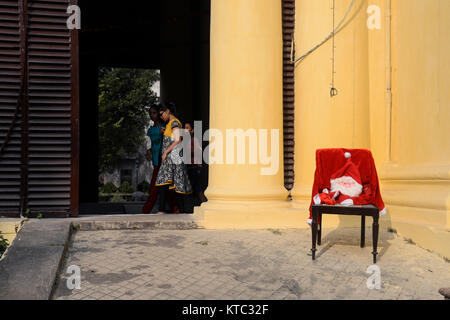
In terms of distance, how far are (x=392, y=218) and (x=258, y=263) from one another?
8.40ft

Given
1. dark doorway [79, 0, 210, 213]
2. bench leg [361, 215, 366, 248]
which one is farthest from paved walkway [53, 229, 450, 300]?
dark doorway [79, 0, 210, 213]

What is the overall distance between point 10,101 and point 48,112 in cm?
53

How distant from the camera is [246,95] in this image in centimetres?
679

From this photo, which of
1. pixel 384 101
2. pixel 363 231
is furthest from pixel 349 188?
pixel 384 101

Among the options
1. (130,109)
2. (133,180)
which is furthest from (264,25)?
(133,180)

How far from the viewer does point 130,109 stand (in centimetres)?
3150

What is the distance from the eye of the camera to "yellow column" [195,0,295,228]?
22.2ft

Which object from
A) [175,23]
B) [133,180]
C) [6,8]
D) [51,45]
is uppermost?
[175,23]

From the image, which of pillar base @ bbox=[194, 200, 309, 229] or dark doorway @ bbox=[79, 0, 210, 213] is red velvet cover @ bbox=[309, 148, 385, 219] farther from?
dark doorway @ bbox=[79, 0, 210, 213]

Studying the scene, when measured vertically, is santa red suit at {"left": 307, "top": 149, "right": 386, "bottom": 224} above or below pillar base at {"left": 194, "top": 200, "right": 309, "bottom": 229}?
above

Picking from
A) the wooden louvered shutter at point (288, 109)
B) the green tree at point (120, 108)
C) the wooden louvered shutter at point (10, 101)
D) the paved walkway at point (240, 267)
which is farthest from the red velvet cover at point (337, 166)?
the green tree at point (120, 108)

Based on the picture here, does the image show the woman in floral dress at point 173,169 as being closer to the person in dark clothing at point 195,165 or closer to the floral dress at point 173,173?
the floral dress at point 173,173

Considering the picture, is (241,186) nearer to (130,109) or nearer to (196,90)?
(196,90)

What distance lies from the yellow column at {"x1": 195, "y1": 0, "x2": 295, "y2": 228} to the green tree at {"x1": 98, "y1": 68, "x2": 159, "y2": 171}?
2311 cm
